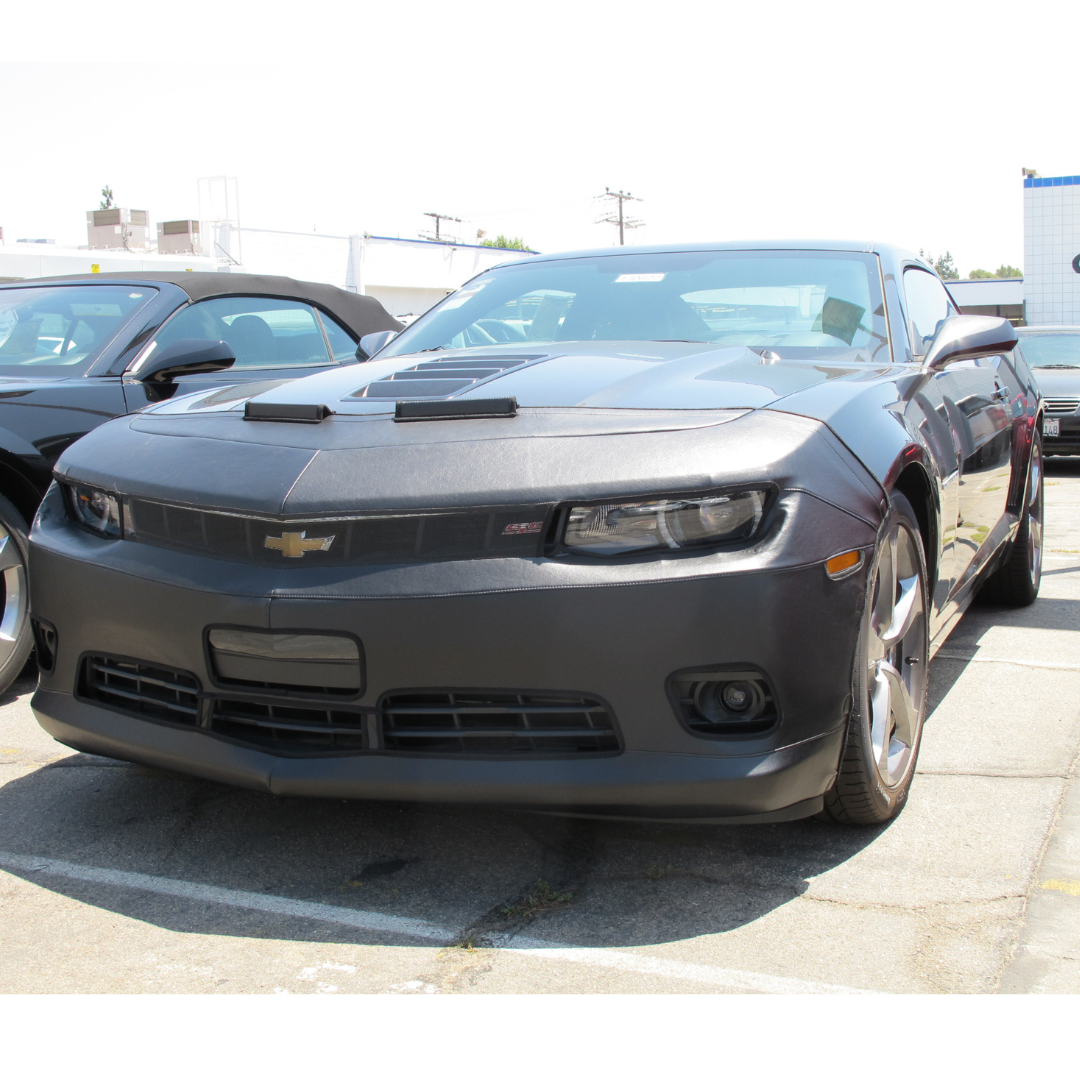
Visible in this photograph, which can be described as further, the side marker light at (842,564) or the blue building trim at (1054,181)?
the blue building trim at (1054,181)

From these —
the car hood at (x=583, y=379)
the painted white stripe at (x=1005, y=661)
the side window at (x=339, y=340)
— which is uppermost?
the side window at (x=339, y=340)

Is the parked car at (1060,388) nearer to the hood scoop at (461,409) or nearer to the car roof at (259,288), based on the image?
the car roof at (259,288)

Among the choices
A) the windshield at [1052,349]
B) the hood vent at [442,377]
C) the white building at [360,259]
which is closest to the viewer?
the hood vent at [442,377]

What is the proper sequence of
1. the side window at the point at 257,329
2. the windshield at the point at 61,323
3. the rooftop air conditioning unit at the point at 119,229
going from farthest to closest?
the rooftop air conditioning unit at the point at 119,229
the side window at the point at 257,329
the windshield at the point at 61,323

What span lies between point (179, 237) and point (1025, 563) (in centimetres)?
3161

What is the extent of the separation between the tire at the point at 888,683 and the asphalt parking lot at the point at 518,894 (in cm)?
13

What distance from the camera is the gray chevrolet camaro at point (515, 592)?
2.28 m

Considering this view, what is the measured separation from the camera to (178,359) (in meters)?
4.32

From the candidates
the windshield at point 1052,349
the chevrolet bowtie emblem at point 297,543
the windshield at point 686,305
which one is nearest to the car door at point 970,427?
the windshield at point 686,305

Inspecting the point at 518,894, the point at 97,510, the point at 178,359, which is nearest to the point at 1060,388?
the point at 178,359

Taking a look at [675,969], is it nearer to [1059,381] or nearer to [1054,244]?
[1059,381]
